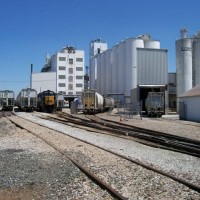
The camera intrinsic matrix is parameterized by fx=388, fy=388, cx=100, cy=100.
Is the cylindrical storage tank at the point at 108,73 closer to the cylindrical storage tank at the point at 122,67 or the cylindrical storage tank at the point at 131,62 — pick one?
the cylindrical storage tank at the point at 122,67

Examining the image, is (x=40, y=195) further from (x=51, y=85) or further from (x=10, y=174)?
(x=51, y=85)

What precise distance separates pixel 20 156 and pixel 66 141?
4600mm

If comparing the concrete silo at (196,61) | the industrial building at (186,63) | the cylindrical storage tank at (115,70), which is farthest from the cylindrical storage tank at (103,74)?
the industrial building at (186,63)

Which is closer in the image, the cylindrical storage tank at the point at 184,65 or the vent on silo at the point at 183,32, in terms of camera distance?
the cylindrical storage tank at the point at 184,65

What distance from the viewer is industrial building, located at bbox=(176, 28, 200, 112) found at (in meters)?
57.5

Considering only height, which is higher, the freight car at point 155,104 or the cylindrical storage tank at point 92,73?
the cylindrical storage tank at point 92,73

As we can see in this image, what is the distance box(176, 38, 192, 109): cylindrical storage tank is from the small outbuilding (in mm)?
16959

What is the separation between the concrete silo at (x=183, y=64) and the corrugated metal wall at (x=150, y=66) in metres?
2.23

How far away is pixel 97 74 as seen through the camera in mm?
98812

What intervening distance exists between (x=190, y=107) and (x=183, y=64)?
20.6 meters

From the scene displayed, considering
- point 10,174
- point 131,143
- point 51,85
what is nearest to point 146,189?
point 10,174

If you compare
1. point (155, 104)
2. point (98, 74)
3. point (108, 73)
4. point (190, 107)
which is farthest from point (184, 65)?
point (98, 74)

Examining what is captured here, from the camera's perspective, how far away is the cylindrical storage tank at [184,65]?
57.5m

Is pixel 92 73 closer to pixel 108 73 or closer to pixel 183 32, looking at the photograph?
pixel 108 73
